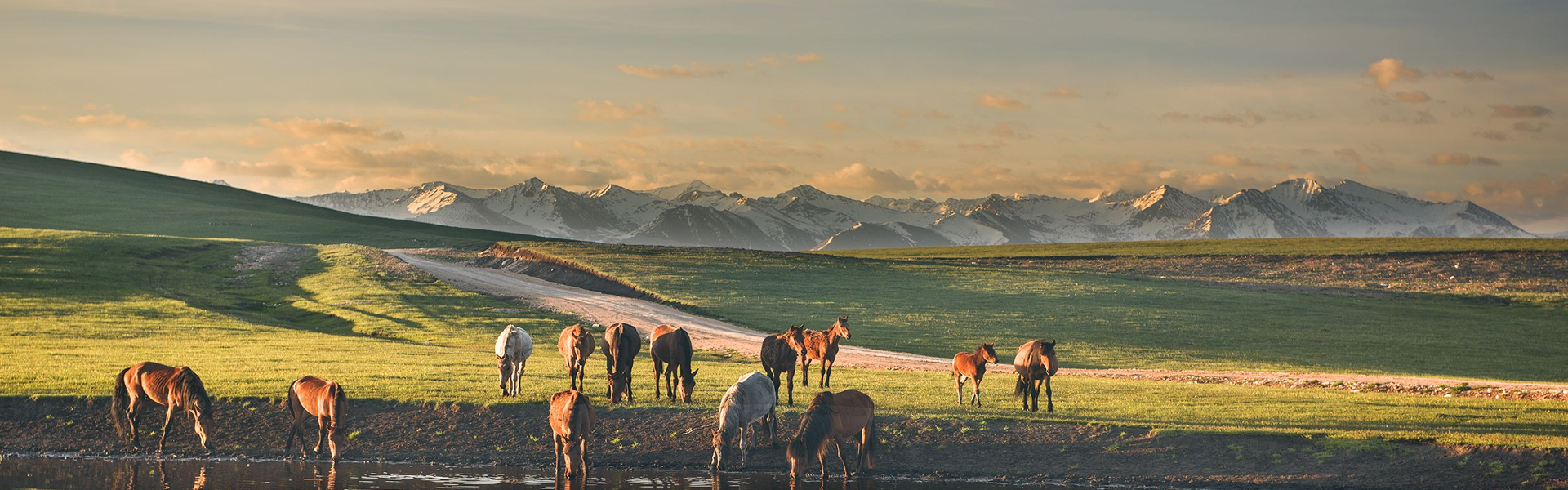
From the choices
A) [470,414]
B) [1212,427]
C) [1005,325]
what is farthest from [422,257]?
[1212,427]

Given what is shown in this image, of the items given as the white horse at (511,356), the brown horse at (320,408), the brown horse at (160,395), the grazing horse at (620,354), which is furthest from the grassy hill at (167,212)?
the brown horse at (320,408)

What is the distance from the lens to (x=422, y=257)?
85.0m

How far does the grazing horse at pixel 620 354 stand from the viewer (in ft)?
85.1

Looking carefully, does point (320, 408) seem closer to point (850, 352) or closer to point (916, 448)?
point (916, 448)

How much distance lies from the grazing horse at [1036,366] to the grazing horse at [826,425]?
236 inches

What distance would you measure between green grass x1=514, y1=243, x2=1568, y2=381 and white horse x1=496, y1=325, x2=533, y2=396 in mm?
24105

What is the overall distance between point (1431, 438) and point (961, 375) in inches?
417

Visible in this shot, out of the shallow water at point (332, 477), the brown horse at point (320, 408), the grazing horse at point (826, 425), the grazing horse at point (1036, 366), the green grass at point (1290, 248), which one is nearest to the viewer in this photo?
the shallow water at point (332, 477)

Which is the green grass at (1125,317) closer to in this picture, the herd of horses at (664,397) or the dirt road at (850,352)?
the dirt road at (850,352)

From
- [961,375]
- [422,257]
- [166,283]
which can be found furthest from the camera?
[422,257]

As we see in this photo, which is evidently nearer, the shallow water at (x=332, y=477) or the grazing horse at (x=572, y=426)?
the shallow water at (x=332, y=477)

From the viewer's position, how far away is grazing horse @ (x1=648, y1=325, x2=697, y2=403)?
26.3 metres

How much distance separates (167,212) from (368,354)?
3839 inches

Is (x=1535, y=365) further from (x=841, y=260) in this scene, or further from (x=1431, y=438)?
(x=841, y=260)
